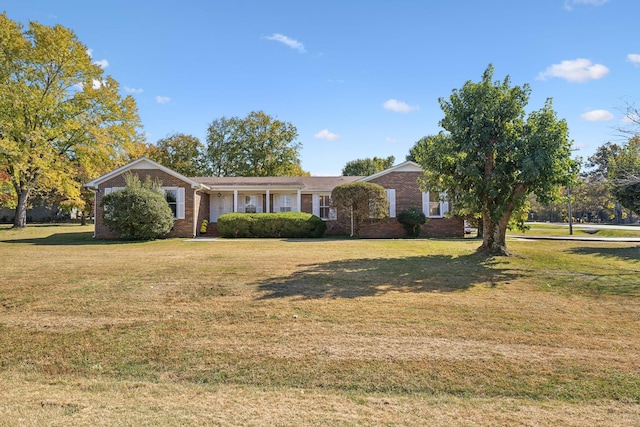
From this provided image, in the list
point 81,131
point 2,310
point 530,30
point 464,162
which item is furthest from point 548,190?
point 81,131

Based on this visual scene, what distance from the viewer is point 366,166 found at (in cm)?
5800

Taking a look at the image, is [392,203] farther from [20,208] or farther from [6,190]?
[6,190]

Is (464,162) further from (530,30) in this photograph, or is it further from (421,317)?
(421,317)

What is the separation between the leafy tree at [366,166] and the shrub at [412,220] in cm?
3352

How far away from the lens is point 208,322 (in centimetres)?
551

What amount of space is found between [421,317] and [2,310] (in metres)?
6.51

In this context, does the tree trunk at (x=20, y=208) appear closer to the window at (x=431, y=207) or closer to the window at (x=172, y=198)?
the window at (x=172, y=198)

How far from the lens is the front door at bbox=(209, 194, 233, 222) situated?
80.1 feet

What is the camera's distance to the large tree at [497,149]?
10773mm

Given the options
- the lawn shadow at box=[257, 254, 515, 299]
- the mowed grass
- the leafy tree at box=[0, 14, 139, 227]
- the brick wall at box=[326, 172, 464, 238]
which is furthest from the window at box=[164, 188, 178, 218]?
the lawn shadow at box=[257, 254, 515, 299]

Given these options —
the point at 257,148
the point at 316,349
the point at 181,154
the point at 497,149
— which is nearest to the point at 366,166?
the point at 257,148

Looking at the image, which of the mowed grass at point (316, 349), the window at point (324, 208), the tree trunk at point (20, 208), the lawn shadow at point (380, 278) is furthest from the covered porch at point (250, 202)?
the mowed grass at point (316, 349)

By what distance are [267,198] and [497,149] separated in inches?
→ 559

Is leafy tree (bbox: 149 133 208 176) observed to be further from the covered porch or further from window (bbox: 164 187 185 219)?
window (bbox: 164 187 185 219)
